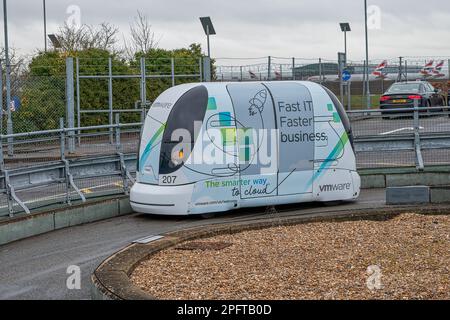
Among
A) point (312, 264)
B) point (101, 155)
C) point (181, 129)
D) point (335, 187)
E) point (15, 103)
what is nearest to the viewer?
point (312, 264)

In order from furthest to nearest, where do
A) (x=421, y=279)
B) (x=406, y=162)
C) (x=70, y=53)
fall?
(x=70, y=53) → (x=406, y=162) → (x=421, y=279)

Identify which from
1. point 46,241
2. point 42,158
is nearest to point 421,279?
point 46,241

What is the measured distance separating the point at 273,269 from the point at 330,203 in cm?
658

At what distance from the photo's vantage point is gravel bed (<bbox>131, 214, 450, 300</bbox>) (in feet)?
29.1

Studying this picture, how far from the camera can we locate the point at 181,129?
15000mm

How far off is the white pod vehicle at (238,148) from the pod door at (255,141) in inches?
0.6

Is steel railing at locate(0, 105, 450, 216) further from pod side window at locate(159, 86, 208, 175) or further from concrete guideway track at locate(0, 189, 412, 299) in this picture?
pod side window at locate(159, 86, 208, 175)

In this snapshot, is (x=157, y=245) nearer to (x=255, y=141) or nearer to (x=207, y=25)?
(x=255, y=141)

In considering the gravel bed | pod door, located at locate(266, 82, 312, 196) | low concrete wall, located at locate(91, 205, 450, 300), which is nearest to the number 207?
pod door, located at locate(266, 82, 312, 196)

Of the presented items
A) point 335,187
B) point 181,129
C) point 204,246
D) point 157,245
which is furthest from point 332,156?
point 157,245

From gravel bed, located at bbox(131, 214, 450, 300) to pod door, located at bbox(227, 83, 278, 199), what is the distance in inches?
96.6

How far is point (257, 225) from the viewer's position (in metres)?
13.0

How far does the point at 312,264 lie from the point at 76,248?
4.00 m

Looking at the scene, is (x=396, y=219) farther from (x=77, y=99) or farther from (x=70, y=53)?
(x=70, y=53)
